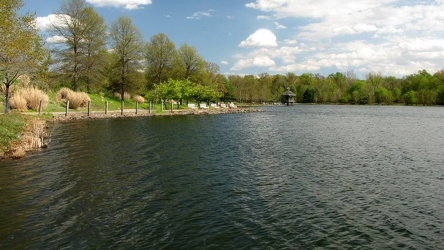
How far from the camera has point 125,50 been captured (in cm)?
6412

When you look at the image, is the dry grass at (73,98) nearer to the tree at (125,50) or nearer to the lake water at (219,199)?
the tree at (125,50)

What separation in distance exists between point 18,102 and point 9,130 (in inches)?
805

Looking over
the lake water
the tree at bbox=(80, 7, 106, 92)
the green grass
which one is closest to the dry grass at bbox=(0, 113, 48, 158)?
the green grass

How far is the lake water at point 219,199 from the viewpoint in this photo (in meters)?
8.70

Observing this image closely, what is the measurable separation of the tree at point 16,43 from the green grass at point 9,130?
6.72 metres

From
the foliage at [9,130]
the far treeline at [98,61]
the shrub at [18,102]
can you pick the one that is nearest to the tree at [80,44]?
the far treeline at [98,61]

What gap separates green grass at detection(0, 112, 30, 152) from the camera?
1827 centimetres

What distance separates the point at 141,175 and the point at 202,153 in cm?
632

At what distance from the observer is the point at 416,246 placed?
8.43m

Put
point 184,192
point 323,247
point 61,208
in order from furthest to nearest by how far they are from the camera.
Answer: point 184,192, point 61,208, point 323,247

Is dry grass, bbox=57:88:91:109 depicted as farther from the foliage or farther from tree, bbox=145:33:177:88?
tree, bbox=145:33:177:88

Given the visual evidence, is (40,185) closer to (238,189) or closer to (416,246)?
(238,189)

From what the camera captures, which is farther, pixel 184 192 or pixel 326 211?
pixel 184 192

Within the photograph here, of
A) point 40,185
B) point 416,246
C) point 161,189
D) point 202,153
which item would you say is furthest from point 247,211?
point 202,153
